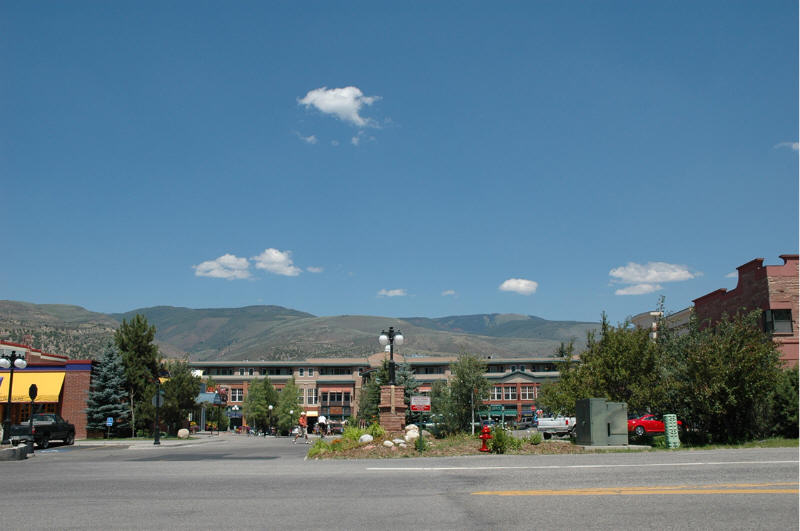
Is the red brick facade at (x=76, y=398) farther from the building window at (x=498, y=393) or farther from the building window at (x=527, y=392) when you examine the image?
the building window at (x=527, y=392)

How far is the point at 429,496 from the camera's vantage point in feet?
36.1

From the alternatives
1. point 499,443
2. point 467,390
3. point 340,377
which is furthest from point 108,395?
point 340,377

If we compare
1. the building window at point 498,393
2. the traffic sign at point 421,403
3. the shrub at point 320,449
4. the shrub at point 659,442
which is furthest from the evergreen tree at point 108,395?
the building window at point 498,393

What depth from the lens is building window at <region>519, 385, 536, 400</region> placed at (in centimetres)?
11431

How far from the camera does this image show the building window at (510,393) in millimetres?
114750

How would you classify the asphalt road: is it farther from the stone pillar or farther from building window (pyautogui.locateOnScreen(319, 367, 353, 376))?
building window (pyautogui.locateOnScreen(319, 367, 353, 376))

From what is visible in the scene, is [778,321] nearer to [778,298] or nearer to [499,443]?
[778,298]

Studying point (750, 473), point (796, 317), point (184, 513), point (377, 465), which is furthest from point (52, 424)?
point (796, 317)

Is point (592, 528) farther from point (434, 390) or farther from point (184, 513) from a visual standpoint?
point (434, 390)

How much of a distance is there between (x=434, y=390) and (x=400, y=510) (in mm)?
51160

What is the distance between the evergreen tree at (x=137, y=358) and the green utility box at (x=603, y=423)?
1346 inches

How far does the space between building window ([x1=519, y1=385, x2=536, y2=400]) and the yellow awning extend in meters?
82.5

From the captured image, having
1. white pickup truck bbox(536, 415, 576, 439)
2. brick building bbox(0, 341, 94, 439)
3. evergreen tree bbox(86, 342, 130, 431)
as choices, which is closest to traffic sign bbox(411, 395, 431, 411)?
white pickup truck bbox(536, 415, 576, 439)

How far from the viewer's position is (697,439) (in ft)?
84.1
